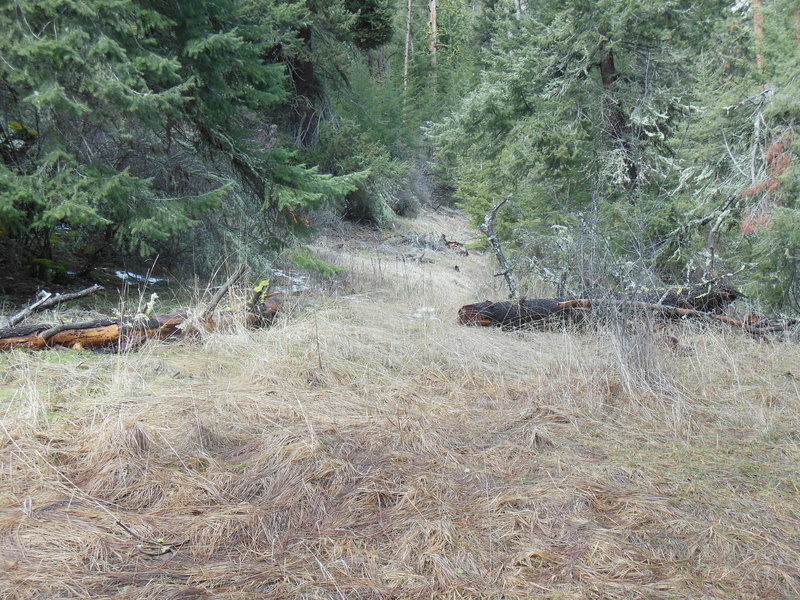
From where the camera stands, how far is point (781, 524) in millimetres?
2541

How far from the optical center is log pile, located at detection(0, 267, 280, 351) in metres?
4.62

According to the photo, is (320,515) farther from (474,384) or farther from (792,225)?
(792,225)

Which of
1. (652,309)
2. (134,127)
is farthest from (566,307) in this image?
(134,127)

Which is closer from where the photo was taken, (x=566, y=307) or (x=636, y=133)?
(x=566, y=307)

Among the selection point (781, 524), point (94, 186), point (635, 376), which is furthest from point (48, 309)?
point (781, 524)

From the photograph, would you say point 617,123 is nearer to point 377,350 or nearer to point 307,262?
point 307,262

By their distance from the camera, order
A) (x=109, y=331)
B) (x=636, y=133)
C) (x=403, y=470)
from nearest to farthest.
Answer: (x=403, y=470)
(x=109, y=331)
(x=636, y=133)

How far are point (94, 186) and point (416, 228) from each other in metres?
15.9

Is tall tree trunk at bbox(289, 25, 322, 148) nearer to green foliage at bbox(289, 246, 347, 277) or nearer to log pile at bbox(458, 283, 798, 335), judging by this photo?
green foliage at bbox(289, 246, 347, 277)

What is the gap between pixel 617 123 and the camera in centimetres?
1121

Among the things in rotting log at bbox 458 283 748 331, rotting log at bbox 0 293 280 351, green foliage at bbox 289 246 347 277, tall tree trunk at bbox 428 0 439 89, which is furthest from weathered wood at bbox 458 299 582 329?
tall tree trunk at bbox 428 0 439 89

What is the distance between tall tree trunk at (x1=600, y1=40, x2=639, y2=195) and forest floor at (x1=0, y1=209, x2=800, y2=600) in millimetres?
6604

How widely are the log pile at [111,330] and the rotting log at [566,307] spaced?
96.2 inches

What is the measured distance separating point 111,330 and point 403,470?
3.11 m
